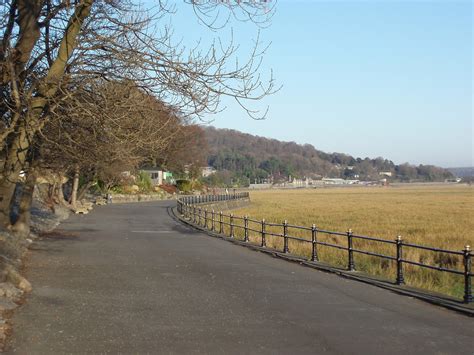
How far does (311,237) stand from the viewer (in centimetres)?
2181

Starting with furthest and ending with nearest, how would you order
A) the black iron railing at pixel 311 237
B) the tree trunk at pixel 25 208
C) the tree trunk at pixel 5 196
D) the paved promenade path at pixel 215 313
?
the tree trunk at pixel 25 208 → the tree trunk at pixel 5 196 → the black iron railing at pixel 311 237 → the paved promenade path at pixel 215 313

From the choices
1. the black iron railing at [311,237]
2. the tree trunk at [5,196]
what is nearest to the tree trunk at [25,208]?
the tree trunk at [5,196]

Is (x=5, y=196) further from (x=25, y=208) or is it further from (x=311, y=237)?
(x=311, y=237)

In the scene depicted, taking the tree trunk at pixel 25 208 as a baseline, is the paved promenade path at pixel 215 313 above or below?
below

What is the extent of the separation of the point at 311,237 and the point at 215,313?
12.8 m

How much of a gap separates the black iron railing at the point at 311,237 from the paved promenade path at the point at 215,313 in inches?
30.8

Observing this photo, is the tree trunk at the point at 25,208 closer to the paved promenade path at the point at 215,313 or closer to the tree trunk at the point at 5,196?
the tree trunk at the point at 5,196

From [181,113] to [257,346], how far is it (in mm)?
5917

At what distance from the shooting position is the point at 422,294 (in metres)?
11.1

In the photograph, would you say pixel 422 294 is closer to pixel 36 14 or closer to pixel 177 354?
pixel 177 354

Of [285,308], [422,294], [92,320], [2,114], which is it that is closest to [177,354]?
[92,320]

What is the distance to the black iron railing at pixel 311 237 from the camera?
10844 mm

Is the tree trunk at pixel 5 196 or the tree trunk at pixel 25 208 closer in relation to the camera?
the tree trunk at pixel 5 196

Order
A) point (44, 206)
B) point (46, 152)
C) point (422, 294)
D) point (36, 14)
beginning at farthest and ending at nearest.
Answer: point (44, 206)
point (46, 152)
point (36, 14)
point (422, 294)
